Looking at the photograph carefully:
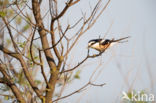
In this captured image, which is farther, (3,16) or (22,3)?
(22,3)

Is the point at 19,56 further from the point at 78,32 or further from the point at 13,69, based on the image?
the point at 78,32

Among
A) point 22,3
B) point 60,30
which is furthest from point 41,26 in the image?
point 22,3

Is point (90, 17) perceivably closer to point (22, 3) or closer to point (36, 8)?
point (36, 8)

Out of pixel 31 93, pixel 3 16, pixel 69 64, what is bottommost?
pixel 31 93

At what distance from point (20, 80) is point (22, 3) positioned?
582 mm

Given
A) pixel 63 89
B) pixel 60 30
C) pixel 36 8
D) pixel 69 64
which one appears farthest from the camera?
pixel 69 64

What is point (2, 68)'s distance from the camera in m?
1.40

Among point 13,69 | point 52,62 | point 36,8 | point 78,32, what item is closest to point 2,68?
point 13,69

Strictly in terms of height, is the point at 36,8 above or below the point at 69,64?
above

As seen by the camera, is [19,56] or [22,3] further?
[22,3]

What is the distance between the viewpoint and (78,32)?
131cm

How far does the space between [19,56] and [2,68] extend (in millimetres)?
139

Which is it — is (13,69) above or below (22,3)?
below

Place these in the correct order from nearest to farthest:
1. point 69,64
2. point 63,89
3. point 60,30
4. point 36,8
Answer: point 60,30, point 36,8, point 63,89, point 69,64
